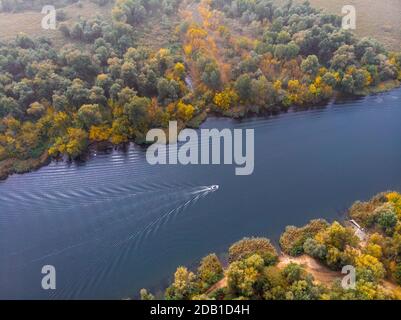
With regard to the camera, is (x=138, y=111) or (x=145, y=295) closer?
(x=145, y=295)

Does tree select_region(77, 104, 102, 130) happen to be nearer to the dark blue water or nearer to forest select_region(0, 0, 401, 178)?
forest select_region(0, 0, 401, 178)

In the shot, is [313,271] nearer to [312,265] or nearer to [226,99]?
[312,265]

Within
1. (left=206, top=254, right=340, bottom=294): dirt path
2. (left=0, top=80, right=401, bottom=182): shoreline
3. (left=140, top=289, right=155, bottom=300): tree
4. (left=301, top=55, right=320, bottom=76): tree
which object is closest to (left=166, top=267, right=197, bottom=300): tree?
(left=140, top=289, right=155, bottom=300): tree

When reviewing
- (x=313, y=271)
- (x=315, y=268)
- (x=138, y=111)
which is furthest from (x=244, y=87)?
(x=313, y=271)

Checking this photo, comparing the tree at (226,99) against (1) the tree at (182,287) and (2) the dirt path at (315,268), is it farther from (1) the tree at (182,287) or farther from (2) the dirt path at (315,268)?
(1) the tree at (182,287)
